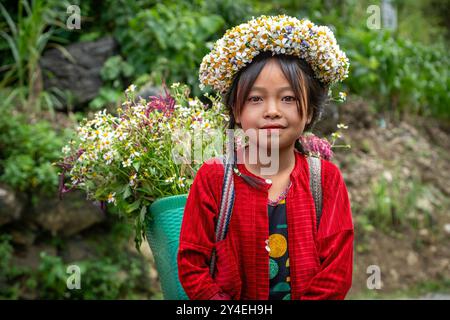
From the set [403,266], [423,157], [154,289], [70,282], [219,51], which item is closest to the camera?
[219,51]

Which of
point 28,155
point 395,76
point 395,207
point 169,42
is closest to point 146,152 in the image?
point 28,155

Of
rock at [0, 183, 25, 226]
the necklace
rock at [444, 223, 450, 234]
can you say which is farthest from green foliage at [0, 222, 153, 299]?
rock at [444, 223, 450, 234]

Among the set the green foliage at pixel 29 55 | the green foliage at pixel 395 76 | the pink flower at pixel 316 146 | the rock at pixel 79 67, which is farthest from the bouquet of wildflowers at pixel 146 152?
the green foliage at pixel 395 76

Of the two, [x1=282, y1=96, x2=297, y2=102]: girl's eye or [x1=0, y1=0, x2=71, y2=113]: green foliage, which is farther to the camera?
[x1=0, y1=0, x2=71, y2=113]: green foliage

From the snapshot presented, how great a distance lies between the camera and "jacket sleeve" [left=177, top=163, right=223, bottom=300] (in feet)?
6.68

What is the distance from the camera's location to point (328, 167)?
2227 millimetres

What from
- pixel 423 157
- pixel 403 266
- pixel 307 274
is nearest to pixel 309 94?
pixel 307 274

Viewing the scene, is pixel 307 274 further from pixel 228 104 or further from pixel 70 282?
pixel 70 282

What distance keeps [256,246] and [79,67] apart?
4.31 metres

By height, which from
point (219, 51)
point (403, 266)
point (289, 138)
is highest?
point (219, 51)

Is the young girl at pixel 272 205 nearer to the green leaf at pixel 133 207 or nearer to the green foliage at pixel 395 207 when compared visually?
the green leaf at pixel 133 207

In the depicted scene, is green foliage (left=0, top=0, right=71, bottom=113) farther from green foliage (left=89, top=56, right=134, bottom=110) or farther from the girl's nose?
the girl's nose

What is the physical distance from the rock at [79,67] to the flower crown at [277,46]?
3.80m

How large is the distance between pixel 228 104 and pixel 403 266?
3955mm
